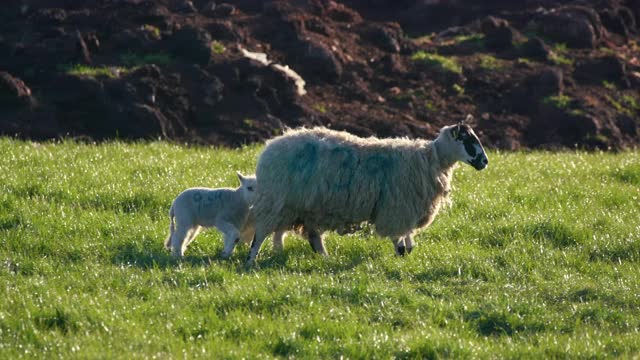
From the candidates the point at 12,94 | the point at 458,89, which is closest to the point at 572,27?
the point at 458,89

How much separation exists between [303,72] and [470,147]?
9.16 m

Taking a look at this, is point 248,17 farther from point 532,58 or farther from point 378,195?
point 378,195

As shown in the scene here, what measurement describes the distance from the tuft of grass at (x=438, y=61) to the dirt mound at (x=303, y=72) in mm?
43

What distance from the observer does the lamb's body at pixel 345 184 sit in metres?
12.1

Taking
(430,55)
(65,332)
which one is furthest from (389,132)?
(65,332)

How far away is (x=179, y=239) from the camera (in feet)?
39.4

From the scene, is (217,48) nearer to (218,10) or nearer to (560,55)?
(218,10)

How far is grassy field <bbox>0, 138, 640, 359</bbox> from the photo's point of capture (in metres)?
9.47

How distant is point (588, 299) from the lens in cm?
1107

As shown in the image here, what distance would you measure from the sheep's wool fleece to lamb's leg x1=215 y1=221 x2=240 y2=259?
1.11ft

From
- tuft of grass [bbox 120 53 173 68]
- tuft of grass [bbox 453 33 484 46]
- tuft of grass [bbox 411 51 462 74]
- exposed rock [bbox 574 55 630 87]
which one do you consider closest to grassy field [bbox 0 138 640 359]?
tuft of grass [bbox 120 53 173 68]

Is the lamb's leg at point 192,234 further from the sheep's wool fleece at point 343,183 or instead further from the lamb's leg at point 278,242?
the lamb's leg at point 278,242

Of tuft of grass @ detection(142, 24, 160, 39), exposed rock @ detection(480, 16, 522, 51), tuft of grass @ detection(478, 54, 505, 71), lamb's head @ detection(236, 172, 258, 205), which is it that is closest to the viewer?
lamb's head @ detection(236, 172, 258, 205)

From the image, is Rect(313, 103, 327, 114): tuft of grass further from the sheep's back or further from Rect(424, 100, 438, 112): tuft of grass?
the sheep's back
